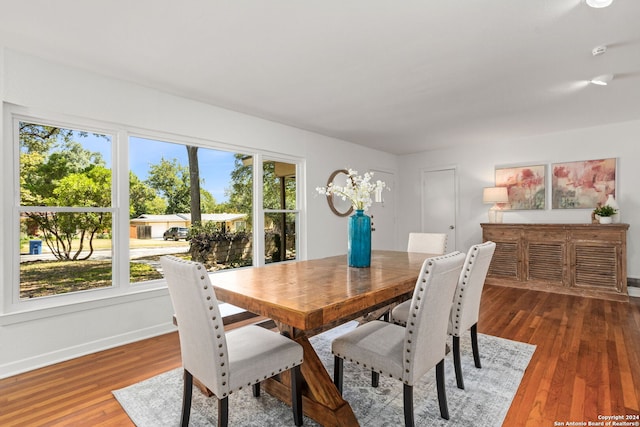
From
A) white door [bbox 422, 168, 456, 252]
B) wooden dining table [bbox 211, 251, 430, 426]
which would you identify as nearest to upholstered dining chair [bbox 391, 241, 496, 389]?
wooden dining table [bbox 211, 251, 430, 426]

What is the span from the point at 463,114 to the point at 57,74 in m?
4.15

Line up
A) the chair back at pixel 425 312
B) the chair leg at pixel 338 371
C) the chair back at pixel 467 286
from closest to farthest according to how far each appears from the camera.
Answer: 1. the chair back at pixel 425 312
2. the chair leg at pixel 338 371
3. the chair back at pixel 467 286

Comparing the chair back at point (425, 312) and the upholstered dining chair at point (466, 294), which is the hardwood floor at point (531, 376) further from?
the chair back at point (425, 312)

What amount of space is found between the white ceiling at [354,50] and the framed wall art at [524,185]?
1377mm

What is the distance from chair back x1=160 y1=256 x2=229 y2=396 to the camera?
4.56 feet

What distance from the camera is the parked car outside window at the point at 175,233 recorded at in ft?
11.1

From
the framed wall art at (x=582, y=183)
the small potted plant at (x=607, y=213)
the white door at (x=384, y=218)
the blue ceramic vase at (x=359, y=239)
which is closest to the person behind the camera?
the blue ceramic vase at (x=359, y=239)

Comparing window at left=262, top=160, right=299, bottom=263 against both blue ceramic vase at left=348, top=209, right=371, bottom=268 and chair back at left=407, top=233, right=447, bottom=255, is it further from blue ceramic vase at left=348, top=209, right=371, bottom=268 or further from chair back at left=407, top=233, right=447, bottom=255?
blue ceramic vase at left=348, top=209, right=371, bottom=268

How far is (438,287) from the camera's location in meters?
1.56

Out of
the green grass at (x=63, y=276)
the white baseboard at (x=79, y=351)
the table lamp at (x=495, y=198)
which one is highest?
the table lamp at (x=495, y=198)

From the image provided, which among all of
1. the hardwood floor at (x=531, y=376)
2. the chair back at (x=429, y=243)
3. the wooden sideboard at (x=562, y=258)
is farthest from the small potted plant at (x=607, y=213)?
the chair back at (x=429, y=243)

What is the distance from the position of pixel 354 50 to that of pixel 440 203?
4413 mm

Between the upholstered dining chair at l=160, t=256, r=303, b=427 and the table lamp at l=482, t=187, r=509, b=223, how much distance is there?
458cm

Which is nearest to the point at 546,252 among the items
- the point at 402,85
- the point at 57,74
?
the point at 402,85
